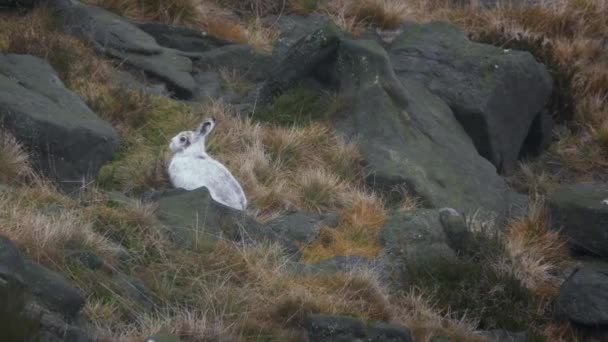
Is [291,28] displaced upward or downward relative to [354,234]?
downward

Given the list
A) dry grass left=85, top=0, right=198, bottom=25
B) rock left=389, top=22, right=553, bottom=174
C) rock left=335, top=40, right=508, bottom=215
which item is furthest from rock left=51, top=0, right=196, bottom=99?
rock left=389, top=22, right=553, bottom=174

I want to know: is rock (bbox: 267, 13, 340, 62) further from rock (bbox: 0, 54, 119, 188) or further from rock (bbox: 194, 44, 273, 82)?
rock (bbox: 0, 54, 119, 188)

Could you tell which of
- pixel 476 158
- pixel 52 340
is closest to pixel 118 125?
pixel 476 158

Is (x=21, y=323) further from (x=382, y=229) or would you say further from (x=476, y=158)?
(x=476, y=158)

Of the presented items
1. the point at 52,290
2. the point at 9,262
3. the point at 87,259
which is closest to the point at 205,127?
the point at 87,259

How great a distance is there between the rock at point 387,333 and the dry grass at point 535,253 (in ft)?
6.90

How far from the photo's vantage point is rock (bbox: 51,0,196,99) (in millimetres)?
12812

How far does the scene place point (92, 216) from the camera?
9016 millimetres

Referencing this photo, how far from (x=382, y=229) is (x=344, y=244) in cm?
39

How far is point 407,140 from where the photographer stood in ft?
39.6

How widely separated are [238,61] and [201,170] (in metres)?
3.44

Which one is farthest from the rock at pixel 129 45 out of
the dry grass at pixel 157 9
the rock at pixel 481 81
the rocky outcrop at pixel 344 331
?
the rocky outcrop at pixel 344 331

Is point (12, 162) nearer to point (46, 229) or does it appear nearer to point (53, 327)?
point (46, 229)

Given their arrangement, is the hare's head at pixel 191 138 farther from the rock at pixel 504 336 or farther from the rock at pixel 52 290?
the rock at pixel 52 290
